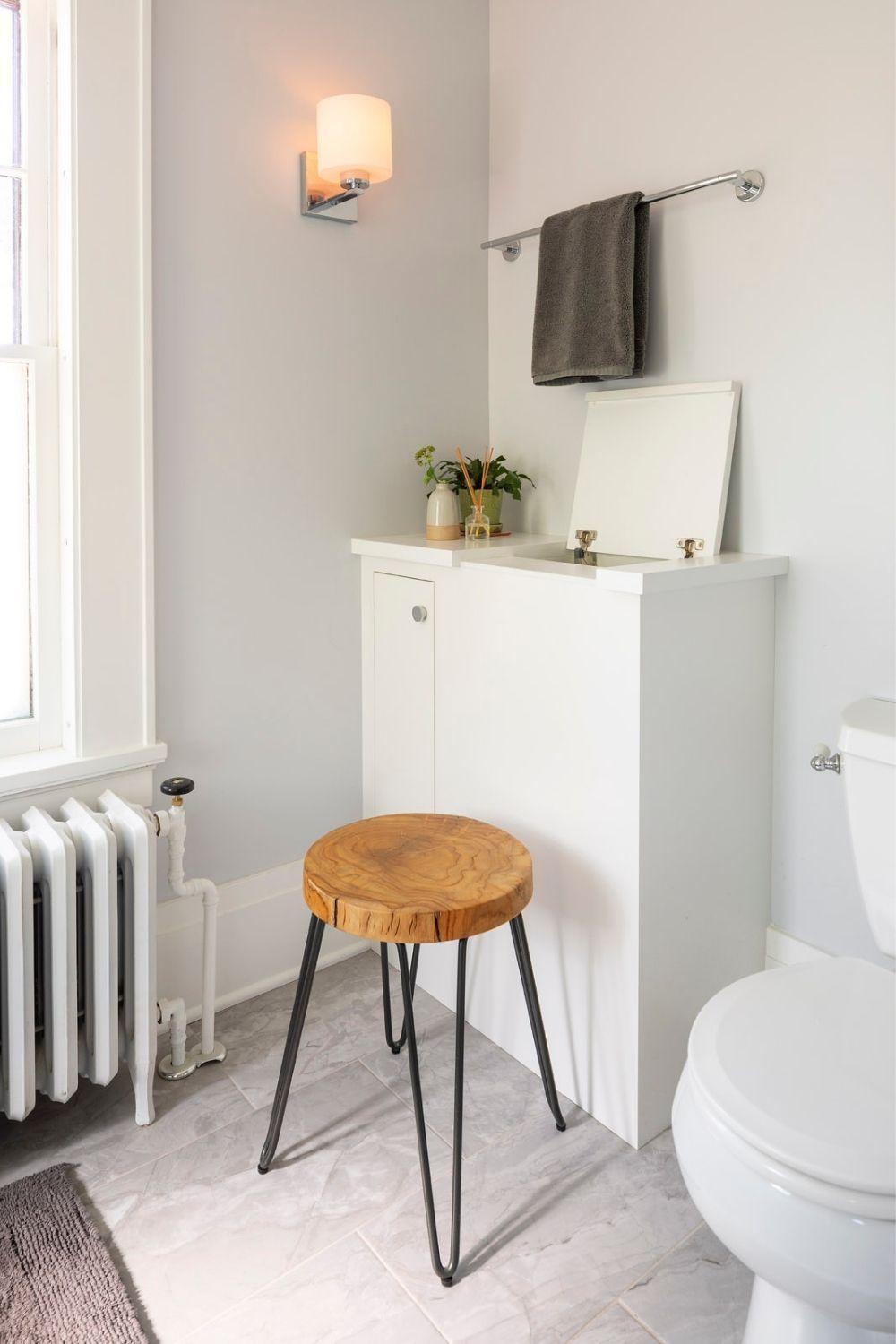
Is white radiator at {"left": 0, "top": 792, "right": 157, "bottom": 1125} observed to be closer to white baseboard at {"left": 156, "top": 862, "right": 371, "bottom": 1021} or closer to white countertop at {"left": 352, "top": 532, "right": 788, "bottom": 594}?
white baseboard at {"left": 156, "top": 862, "right": 371, "bottom": 1021}

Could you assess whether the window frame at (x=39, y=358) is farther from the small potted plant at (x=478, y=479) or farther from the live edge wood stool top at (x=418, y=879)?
the small potted plant at (x=478, y=479)

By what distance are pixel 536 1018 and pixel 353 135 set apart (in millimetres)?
1576

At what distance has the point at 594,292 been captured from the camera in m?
1.85

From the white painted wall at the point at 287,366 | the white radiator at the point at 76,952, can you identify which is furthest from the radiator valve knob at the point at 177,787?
the white painted wall at the point at 287,366

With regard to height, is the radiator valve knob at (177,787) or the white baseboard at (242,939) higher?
the radiator valve knob at (177,787)

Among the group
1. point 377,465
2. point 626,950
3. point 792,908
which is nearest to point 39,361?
point 377,465

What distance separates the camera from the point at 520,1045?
1791 millimetres

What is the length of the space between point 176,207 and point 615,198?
814 mm

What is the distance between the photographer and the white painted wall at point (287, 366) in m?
1.77

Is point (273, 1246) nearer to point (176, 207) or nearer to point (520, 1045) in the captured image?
point (520, 1045)

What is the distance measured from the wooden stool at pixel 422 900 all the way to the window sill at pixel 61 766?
407 millimetres

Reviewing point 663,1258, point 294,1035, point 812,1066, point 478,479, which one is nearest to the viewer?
point 812,1066

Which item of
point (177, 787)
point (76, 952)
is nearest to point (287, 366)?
point (177, 787)

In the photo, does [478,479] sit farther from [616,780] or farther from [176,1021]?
[176,1021]
